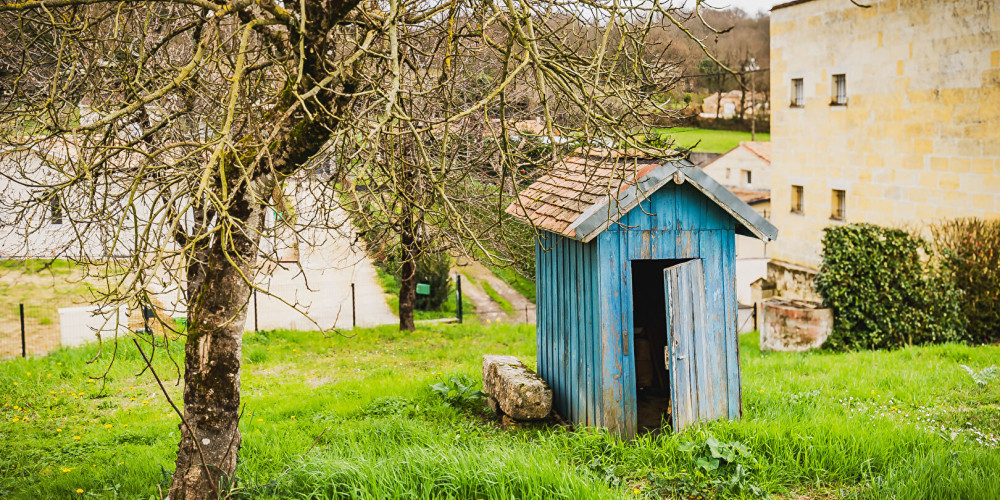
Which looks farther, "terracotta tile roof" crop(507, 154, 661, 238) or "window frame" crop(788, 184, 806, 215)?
"window frame" crop(788, 184, 806, 215)

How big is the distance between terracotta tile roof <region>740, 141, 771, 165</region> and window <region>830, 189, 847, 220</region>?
1567 cm

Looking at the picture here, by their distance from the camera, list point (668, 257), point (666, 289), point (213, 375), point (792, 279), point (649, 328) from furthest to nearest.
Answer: point (792, 279) → point (649, 328) → point (668, 257) → point (666, 289) → point (213, 375)

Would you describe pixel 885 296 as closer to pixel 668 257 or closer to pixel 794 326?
pixel 794 326

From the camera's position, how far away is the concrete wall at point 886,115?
1385 centimetres

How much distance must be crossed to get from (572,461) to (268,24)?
3843mm

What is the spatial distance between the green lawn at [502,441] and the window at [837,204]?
7170 mm

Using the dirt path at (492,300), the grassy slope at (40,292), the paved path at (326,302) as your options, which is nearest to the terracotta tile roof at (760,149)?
the dirt path at (492,300)

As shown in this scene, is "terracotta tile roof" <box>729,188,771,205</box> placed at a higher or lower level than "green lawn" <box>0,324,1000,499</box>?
higher

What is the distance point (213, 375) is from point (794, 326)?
1074 cm

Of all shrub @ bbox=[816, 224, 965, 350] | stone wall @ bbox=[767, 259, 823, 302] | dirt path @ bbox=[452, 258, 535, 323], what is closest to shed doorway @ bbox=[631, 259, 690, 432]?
shrub @ bbox=[816, 224, 965, 350]

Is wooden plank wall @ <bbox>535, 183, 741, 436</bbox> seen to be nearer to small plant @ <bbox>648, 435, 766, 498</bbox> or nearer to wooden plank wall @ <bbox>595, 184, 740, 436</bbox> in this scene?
wooden plank wall @ <bbox>595, 184, 740, 436</bbox>

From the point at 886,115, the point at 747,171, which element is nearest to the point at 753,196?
the point at 747,171

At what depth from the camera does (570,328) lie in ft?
24.3

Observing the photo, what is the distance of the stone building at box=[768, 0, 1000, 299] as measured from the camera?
13883mm
